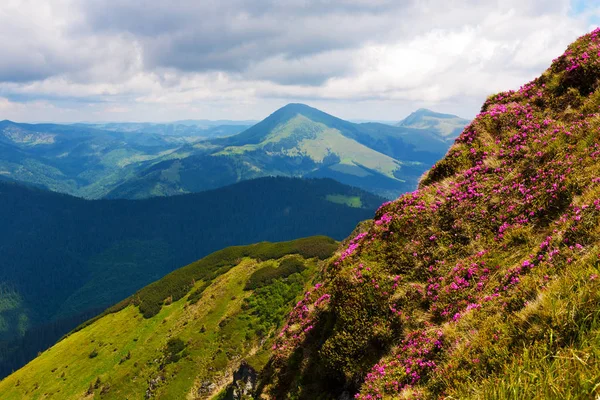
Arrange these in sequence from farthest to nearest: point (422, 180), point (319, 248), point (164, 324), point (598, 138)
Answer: point (319, 248) → point (164, 324) → point (422, 180) → point (598, 138)

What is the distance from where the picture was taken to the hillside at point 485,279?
5449 mm

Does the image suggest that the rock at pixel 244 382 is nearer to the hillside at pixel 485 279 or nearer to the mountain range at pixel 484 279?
the mountain range at pixel 484 279

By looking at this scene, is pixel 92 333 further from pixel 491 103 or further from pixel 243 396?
pixel 491 103

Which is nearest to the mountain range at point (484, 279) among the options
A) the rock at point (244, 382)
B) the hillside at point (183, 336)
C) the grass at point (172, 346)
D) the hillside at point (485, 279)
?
the hillside at point (485, 279)

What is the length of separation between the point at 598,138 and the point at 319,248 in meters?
120

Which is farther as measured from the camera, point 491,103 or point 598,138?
point 491,103

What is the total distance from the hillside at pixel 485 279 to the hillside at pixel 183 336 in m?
51.9

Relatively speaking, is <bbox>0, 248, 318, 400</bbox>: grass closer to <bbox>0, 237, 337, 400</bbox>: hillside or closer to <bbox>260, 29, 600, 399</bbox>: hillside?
<bbox>0, 237, 337, 400</bbox>: hillside

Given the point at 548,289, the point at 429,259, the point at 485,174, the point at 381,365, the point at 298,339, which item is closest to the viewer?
the point at 548,289

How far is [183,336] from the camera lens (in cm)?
9094

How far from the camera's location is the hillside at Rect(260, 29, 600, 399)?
5449 millimetres

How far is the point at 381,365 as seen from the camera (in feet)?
33.4

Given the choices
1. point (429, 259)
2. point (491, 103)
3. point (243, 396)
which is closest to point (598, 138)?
point (429, 259)

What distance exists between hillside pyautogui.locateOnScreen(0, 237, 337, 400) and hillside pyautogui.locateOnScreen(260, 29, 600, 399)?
51.9m
